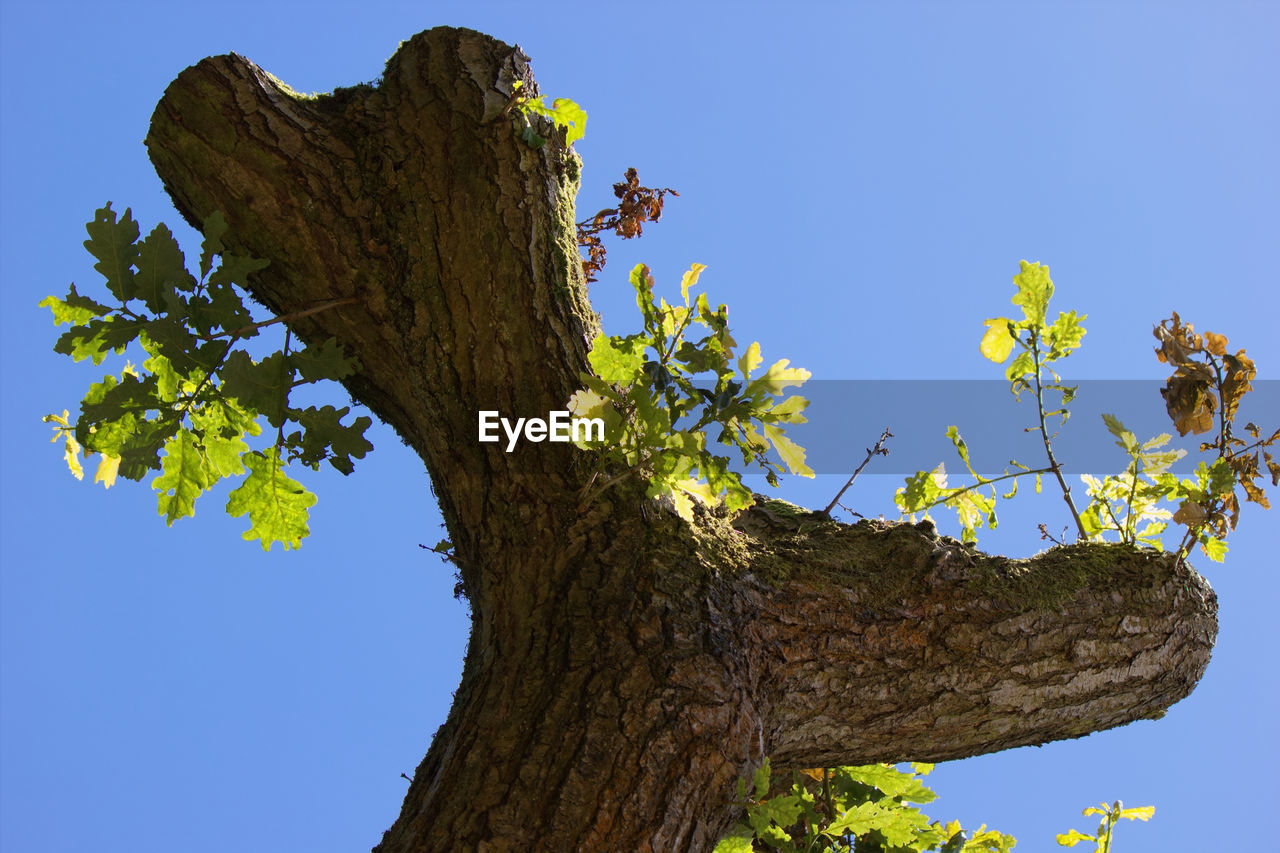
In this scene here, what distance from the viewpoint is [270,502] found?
256cm

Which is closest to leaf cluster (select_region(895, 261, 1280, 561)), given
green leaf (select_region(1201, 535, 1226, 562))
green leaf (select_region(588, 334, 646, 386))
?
green leaf (select_region(1201, 535, 1226, 562))

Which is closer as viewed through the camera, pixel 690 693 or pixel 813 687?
pixel 690 693

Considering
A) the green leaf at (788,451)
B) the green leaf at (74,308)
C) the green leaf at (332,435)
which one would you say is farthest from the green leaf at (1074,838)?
the green leaf at (74,308)

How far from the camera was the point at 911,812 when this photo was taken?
2.47m

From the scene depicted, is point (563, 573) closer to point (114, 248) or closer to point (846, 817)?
point (846, 817)

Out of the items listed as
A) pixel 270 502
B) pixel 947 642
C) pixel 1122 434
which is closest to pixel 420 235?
pixel 270 502

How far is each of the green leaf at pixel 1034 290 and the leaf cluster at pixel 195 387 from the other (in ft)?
5.89

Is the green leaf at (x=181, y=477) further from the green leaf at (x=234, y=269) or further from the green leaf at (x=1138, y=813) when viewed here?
the green leaf at (x=1138, y=813)

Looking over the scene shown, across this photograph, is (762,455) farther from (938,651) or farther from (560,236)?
(560,236)

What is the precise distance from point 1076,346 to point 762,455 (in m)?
1.10

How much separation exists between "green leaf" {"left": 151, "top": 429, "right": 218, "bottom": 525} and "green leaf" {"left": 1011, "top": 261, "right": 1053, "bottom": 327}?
7.36ft

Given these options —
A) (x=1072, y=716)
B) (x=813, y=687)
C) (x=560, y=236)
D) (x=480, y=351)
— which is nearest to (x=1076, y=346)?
(x=1072, y=716)

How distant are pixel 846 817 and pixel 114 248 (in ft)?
7.15

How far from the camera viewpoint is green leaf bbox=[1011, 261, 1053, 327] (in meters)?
2.68
